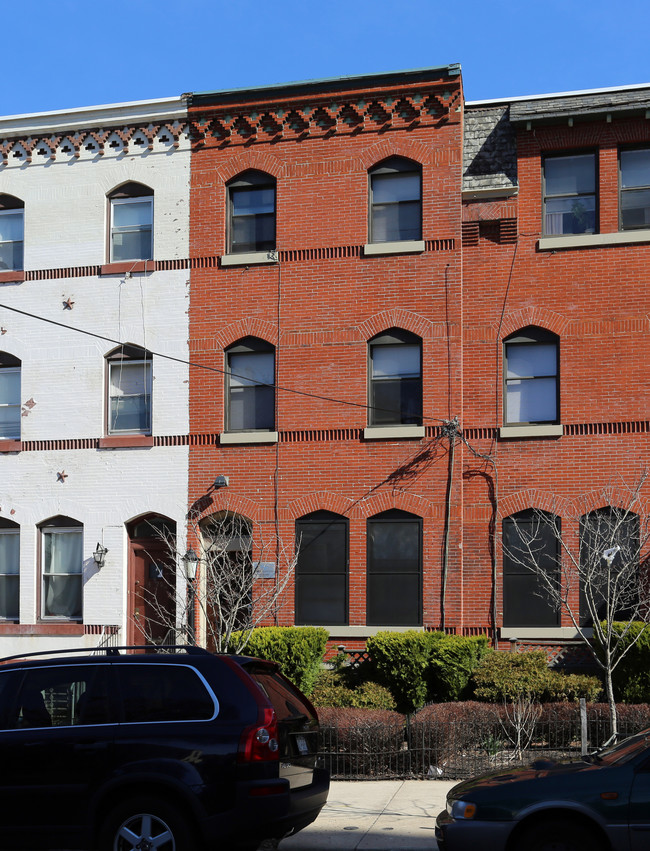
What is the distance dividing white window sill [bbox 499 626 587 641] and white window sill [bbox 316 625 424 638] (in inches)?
59.9

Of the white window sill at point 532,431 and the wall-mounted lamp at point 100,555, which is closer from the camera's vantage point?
the white window sill at point 532,431

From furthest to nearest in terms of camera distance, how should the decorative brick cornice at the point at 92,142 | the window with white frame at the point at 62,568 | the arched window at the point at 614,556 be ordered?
the decorative brick cornice at the point at 92,142 → the window with white frame at the point at 62,568 → the arched window at the point at 614,556

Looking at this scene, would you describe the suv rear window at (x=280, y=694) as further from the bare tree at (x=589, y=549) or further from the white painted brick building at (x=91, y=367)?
the white painted brick building at (x=91, y=367)

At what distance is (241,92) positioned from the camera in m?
19.9

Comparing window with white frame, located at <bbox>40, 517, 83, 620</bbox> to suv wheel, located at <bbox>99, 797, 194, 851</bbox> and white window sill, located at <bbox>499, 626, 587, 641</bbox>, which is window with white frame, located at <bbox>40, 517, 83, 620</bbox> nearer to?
white window sill, located at <bbox>499, 626, 587, 641</bbox>

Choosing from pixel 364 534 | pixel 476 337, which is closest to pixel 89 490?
pixel 364 534

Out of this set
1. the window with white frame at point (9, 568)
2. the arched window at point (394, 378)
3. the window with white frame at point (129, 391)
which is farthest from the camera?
the window with white frame at point (9, 568)

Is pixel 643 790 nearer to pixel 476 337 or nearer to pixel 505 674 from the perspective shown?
pixel 505 674

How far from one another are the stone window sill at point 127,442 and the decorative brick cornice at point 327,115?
5.98 meters

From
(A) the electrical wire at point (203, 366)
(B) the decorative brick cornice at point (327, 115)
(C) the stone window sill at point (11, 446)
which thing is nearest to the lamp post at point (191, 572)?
(A) the electrical wire at point (203, 366)

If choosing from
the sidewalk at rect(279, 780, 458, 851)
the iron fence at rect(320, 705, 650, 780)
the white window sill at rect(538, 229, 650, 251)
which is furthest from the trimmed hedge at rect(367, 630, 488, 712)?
the white window sill at rect(538, 229, 650, 251)

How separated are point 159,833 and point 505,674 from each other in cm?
929

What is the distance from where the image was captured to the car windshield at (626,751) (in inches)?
304

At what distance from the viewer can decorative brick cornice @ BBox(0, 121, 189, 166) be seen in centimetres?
2042
